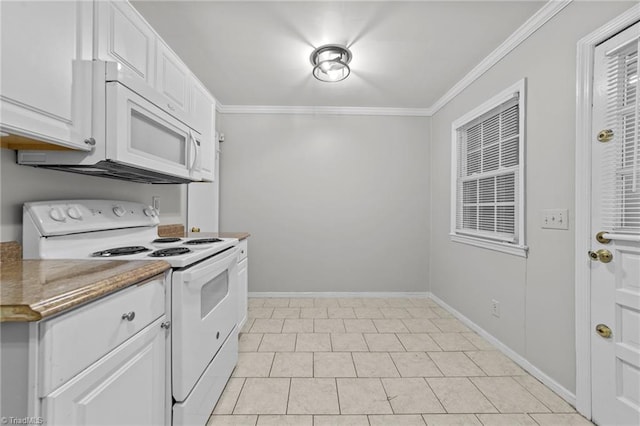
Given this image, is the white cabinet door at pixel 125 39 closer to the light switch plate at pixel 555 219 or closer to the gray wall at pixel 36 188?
the gray wall at pixel 36 188

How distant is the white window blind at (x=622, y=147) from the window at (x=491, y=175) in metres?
0.60

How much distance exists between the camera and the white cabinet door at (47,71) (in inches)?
35.8

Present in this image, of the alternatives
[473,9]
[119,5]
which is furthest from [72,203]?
[473,9]

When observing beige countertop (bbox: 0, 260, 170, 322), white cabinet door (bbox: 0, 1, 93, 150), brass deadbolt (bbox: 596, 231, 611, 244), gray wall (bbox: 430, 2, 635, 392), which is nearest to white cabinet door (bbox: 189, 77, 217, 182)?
white cabinet door (bbox: 0, 1, 93, 150)

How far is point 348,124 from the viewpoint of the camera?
360 centimetres

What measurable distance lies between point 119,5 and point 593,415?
3.27 metres

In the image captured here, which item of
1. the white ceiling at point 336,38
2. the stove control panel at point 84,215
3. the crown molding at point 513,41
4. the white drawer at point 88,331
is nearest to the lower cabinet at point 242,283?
the stove control panel at point 84,215

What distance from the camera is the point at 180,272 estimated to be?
46.9 inches

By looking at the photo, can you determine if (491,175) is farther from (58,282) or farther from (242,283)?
(58,282)

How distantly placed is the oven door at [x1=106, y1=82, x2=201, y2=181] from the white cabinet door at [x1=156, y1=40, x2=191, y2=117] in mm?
119

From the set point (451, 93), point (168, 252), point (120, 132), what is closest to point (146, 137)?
point (120, 132)

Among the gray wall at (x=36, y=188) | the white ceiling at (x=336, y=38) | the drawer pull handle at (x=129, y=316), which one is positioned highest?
the white ceiling at (x=336, y=38)

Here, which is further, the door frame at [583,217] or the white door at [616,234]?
the door frame at [583,217]

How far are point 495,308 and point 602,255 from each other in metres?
1.06
